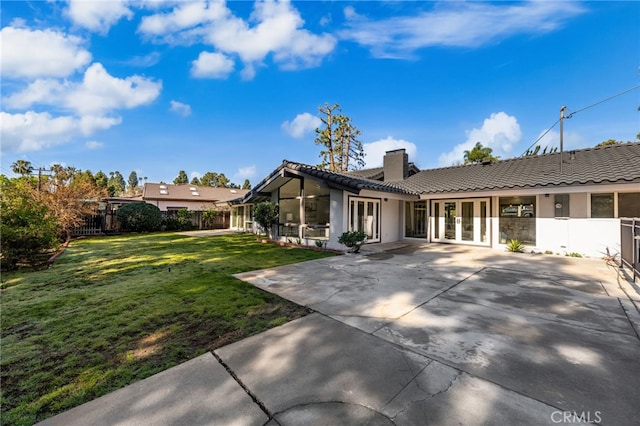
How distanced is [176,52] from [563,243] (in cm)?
1740

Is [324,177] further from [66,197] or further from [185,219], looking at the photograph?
[185,219]

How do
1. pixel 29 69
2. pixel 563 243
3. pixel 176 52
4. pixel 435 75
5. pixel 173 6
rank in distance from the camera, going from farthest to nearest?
pixel 435 75 → pixel 176 52 → pixel 563 243 → pixel 29 69 → pixel 173 6

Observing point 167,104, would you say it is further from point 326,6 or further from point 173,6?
point 326,6

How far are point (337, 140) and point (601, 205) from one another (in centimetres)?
2201

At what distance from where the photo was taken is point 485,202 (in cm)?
1166

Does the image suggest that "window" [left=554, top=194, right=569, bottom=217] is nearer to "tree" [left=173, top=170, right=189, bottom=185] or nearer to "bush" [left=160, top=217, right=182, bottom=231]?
"bush" [left=160, top=217, right=182, bottom=231]

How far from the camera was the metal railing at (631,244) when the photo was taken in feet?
18.7

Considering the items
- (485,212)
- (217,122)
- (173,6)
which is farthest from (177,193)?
(485,212)

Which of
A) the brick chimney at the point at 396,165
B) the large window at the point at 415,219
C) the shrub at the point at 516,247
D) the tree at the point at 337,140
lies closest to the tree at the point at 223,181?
the tree at the point at 337,140

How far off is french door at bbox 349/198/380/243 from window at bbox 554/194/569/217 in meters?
6.67

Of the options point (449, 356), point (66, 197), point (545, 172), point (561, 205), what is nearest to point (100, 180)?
point (66, 197)

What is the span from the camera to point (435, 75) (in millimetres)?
14289

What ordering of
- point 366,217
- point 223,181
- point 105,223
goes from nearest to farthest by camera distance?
1. point 366,217
2. point 105,223
3. point 223,181

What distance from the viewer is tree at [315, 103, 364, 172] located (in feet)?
90.2
